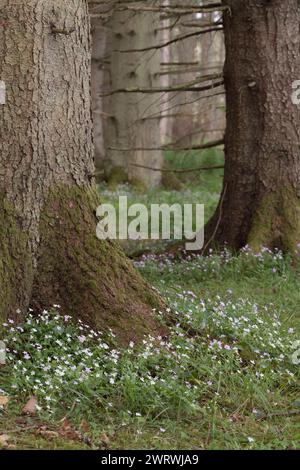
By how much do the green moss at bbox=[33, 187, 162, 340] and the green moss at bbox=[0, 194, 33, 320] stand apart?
113mm

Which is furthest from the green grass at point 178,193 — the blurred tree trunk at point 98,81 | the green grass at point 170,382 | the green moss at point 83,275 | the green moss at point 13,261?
the green moss at point 13,261

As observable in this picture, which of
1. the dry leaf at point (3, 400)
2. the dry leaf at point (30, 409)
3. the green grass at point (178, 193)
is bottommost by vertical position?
the dry leaf at point (30, 409)

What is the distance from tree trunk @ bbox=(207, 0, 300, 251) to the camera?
8.82 meters

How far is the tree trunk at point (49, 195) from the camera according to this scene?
5.75 metres

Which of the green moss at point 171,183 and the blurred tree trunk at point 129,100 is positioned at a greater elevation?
the blurred tree trunk at point 129,100

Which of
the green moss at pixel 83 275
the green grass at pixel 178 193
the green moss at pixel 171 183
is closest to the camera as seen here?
the green moss at pixel 83 275

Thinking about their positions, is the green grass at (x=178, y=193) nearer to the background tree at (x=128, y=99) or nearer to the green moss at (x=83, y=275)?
the background tree at (x=128, y=99)

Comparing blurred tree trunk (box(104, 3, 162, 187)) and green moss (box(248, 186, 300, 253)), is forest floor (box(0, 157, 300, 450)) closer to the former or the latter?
green moss (box(248, 186, 300, 253))

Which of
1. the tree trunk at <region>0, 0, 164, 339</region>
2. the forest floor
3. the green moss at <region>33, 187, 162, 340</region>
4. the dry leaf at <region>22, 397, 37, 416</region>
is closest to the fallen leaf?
the forest floor

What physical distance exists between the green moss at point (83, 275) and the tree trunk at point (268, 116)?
10.2ft

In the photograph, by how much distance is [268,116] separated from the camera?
889 centimetres

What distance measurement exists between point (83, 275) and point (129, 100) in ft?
37.0
